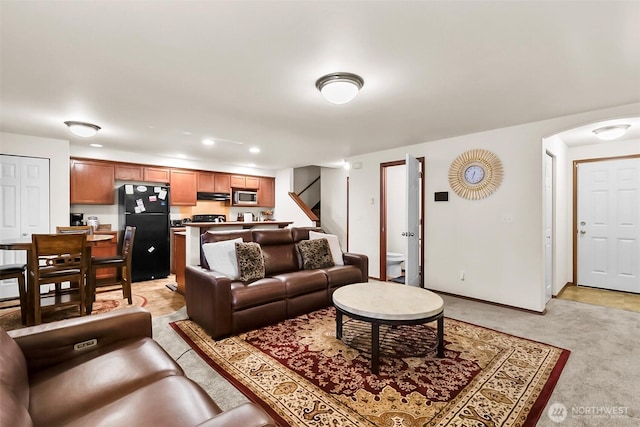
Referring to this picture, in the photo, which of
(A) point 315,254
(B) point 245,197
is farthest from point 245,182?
(A) point 315,254

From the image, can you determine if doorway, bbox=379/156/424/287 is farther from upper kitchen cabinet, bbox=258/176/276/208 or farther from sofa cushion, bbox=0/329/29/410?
sofa cushion, bbox=0/329/29/410

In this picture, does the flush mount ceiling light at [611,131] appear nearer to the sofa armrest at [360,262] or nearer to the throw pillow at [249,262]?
the sofa armrest at [360,262]

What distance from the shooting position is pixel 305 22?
5.63 ft

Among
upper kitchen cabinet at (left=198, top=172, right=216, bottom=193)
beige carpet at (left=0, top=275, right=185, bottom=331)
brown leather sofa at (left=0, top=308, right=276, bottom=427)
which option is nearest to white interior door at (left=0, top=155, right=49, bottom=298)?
beige carpet at (left=0, top=275, right=185, bottom=331)

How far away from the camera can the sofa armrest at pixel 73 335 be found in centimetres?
147

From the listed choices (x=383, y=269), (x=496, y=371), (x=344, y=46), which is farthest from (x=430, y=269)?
(x=344, y=46)

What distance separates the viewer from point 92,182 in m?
5.09

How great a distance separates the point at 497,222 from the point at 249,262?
3.16m

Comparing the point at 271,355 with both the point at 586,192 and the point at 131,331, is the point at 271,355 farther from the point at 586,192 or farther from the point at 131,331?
the point at 586,192

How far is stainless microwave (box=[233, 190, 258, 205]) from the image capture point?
6918 millimetres

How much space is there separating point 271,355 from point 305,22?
2.43m

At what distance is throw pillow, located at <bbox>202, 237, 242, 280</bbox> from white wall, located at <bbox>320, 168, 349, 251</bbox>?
14.6ft

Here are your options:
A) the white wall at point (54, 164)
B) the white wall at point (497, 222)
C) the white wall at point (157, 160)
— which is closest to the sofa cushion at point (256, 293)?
the white wall at point (497, 222)

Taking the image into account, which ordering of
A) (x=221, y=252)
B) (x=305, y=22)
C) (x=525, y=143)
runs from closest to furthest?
(x=305, y=22)
(x=221, y=252)
(x=525, y=143)
